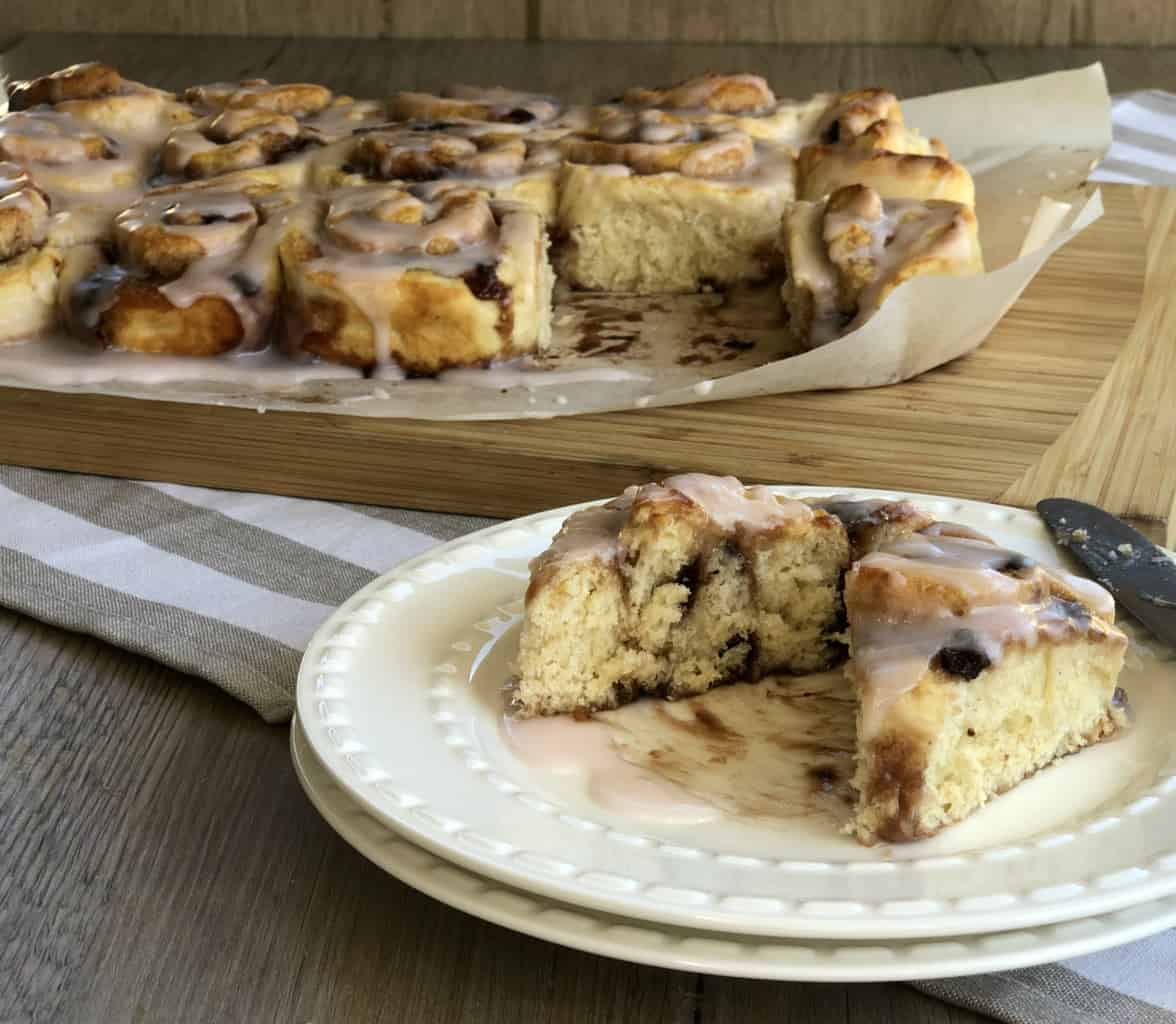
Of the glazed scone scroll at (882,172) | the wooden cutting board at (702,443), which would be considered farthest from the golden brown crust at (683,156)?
the wooden cutting board at (702,443)

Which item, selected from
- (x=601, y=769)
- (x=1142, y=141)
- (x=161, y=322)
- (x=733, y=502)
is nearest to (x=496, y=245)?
(x=161, y=322)

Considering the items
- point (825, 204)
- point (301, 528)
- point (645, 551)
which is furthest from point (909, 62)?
point (645, 551)

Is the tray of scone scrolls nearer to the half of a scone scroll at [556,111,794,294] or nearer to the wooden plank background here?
the half of a scone scroll at [556,111,794,294]

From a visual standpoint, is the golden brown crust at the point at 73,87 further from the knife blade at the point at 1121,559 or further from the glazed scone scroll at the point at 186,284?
the knife blade at the point at 1121,559

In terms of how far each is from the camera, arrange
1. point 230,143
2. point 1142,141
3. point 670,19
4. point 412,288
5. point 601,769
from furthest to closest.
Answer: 1. point 670,19
2. point 1142,141
3. point 230,143
4. point 412,288
5. point 601,769

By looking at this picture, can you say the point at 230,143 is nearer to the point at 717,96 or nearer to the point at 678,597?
the point at 717,96

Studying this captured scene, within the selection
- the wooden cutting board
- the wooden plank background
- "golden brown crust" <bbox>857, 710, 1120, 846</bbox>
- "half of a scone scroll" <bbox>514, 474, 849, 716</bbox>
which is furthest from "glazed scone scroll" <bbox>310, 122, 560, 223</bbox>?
the wooden plank background

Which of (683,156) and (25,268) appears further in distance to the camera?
(683,156)

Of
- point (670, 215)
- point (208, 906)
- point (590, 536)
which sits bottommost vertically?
point (208, 906)
